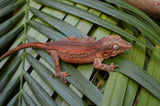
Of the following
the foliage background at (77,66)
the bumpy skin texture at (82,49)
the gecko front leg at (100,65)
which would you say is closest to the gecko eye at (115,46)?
the bumpy skin texture at (82,49)

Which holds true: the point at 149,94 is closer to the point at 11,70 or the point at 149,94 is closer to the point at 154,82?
the point at 154,82

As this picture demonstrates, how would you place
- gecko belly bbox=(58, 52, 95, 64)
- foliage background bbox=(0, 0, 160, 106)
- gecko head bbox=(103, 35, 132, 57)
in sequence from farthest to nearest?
gecko belly bbox=(58, 52, 95, 64)
gecko head bbox=(103, 35, 132, 57)
foliage background bbox=(0, 0, 160, 106)

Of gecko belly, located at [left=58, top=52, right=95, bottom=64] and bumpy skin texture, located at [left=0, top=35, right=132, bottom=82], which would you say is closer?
bumpy skin texture, located at [left=0, top=35, right=132, bottom=82]

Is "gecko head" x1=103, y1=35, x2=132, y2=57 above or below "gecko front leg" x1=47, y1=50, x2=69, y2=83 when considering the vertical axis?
above

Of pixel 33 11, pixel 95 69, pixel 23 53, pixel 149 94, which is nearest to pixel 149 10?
pixel 95 69

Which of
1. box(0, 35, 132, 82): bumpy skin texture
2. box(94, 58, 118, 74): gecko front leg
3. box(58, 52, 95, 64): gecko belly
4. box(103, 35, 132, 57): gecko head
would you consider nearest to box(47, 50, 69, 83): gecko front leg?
box(0, 35, 132, 82): bumpy skin texture

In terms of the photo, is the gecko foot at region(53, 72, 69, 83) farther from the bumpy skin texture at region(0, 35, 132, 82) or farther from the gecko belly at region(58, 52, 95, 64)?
the gecko belly at region(58, 52, 95, 64)
